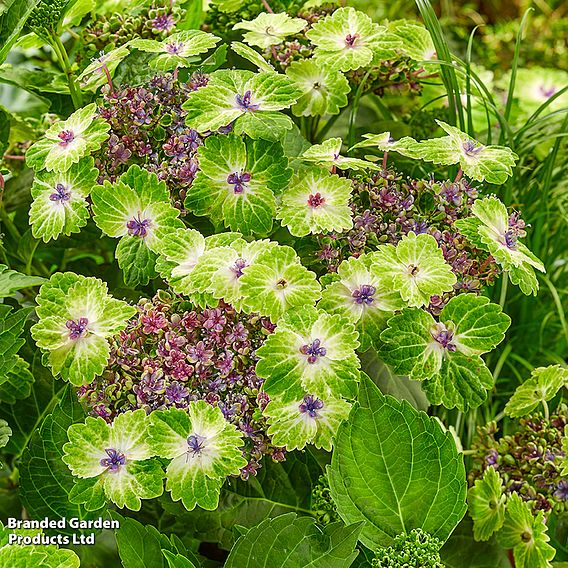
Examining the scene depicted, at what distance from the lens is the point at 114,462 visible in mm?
594

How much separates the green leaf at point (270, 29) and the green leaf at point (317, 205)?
0.50 feet

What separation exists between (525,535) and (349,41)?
0.47 metres

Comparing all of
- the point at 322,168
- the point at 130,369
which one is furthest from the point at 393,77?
the point at 130,369

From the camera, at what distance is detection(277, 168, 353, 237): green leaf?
0.64 m

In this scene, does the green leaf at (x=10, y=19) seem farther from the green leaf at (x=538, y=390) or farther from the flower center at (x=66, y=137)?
the green leaf at (x=538, y=390)

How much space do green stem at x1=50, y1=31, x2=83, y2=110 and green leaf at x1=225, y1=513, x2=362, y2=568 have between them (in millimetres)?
440

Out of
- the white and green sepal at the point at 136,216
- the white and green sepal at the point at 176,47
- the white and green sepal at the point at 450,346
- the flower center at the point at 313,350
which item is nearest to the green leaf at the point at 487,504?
the white and green sepal at the point at 450,346

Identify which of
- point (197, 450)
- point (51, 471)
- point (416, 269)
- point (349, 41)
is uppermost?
point (349, 41)

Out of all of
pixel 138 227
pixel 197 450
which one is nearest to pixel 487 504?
pixel 197 450

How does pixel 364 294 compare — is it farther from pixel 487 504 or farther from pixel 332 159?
pixel 487 504

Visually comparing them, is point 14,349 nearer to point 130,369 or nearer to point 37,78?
point 130,369

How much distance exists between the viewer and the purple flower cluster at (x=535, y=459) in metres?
0.71

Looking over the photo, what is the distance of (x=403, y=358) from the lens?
621mm

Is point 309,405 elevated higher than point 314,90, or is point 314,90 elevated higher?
point 314,90
